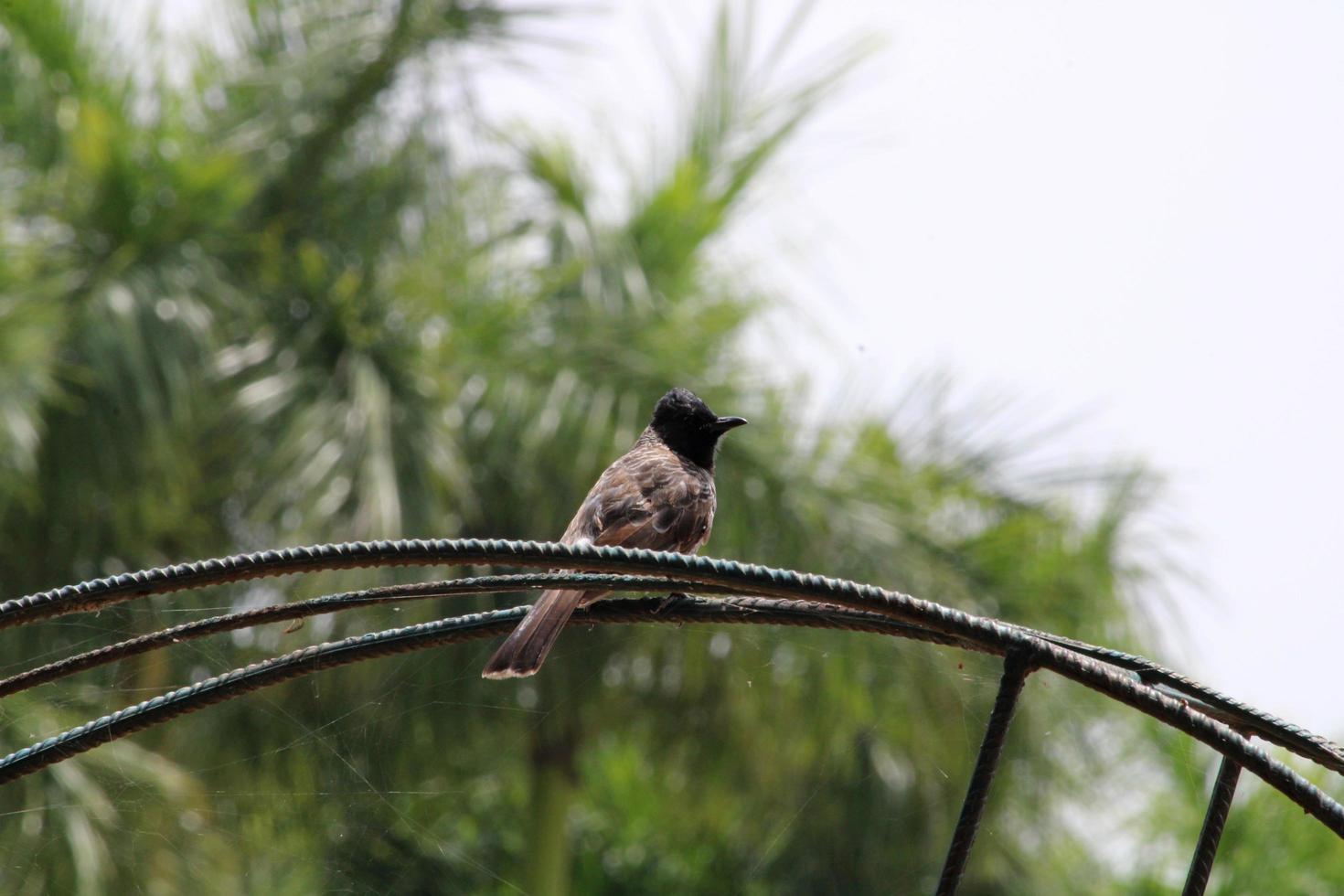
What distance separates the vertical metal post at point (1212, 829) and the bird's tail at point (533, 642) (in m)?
1.23

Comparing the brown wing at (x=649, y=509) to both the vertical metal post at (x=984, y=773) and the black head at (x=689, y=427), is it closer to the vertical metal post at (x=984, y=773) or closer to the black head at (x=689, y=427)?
the black head at (x=689, y=427)

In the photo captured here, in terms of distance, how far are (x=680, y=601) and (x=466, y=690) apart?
3.51ft

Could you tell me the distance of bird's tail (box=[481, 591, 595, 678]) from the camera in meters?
2.93

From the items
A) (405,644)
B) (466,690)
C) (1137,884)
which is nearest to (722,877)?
(1137,884)

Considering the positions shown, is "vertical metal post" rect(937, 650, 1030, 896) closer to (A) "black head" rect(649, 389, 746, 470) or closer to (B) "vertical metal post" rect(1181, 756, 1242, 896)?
(B) "vertical metal post" rect(1181, 756, 1242, 896)

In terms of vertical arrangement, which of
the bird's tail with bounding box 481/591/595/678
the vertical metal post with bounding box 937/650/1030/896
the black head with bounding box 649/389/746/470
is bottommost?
the bird's tail with bounding box 481/591/595/678

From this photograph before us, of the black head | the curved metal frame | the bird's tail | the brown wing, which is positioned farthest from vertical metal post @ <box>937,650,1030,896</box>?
the black head

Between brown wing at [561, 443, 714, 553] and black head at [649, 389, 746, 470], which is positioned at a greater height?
black head at [649, 389, 746, 470]

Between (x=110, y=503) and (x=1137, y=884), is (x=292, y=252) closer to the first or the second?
(x=110, y=503)

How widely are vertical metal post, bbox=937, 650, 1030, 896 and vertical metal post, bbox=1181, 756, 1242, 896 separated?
51 cm

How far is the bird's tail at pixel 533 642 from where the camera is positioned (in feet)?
9.61

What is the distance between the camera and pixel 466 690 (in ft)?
12.0

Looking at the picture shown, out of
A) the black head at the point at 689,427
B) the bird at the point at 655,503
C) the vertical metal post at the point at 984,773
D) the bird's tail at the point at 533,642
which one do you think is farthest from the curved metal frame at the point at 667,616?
the black head at the point at 689,427

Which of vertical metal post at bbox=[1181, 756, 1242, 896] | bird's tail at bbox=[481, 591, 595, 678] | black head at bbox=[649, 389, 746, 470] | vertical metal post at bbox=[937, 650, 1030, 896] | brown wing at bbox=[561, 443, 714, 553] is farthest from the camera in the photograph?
black head at bbox=[649, 389, 746, 470]
